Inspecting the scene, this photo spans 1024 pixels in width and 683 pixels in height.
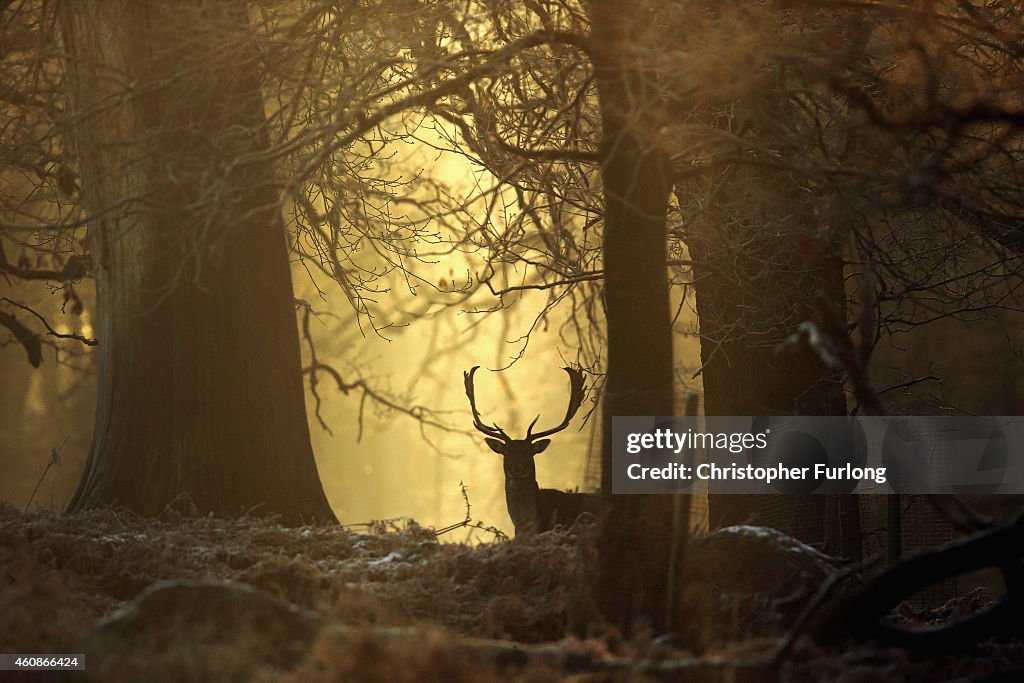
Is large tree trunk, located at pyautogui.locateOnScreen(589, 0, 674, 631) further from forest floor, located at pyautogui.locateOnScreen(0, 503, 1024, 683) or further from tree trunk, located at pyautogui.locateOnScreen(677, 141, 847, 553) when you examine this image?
tree trunk, located at pyautogui.locateOnScreen(677, 141, 847, 553)

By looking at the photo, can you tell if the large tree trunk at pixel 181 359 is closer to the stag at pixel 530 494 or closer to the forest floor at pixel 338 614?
the forest floor at pixel 338 614

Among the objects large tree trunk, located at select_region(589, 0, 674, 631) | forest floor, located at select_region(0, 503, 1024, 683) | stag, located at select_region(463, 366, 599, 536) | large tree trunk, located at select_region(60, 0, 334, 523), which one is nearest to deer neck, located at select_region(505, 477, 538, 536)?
stag, located at select_region(463, 366, 599, 536)

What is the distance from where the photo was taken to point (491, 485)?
732 inches

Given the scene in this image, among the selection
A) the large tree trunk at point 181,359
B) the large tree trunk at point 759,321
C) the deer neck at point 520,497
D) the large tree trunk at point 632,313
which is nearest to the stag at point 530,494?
the deer neck at point 520,497

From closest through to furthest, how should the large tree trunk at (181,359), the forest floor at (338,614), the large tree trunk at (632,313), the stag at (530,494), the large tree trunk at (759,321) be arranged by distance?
the forest floor at (338,614), the large tree trunk at (632,313), the large tree trunk at (181,359), the large tree trunk at (759,321), the stag at (530,494)

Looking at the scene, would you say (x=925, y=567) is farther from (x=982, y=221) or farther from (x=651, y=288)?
(x=982, y=221)

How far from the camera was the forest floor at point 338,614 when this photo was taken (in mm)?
3559

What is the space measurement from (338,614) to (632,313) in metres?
2.05

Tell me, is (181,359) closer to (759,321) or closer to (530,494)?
(530,494)

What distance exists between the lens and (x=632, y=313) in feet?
16.8

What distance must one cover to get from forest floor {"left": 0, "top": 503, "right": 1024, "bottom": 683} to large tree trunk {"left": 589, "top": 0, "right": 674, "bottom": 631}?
9.2 inches

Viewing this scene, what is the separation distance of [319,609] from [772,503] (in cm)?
401

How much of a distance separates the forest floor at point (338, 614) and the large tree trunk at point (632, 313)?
0.23 m

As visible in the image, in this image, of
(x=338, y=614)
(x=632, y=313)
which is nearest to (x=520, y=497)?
(x=632, y=313)
